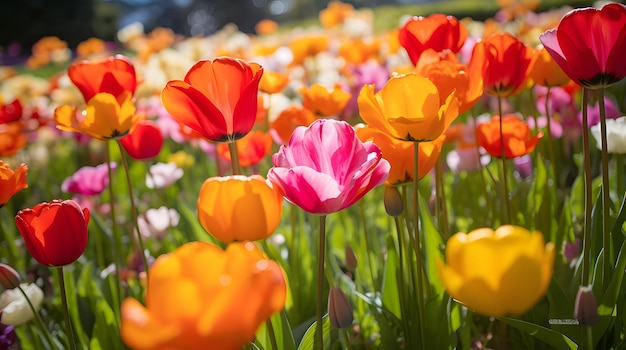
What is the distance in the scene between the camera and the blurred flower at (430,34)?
4.16ft

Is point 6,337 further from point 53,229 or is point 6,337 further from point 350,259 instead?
point 350,259

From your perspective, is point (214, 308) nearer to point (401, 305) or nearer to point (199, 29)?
point (401, 305)

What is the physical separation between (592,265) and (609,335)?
0.13m

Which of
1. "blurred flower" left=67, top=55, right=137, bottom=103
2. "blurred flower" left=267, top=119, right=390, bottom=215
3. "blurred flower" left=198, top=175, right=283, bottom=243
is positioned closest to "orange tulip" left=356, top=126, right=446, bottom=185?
"blurred flower" left=267, top=119, right=390, bottom=215

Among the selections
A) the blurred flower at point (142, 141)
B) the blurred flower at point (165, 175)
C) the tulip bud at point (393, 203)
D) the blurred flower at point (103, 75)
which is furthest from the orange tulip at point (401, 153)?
the blurred flower at point (165, 175)

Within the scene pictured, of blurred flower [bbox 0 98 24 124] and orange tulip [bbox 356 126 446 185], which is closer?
orange tulip [bbox 356 126 446 185]

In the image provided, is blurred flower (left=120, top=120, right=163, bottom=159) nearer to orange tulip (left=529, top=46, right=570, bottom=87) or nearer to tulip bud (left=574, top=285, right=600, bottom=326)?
orange tulip (left=529, top=46, right=570, bottom=87)

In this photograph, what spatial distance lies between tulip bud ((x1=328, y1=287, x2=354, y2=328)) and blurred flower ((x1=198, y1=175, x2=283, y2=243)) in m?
0.17

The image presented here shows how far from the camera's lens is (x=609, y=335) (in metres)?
1.12

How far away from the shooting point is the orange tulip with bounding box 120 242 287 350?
20.3 inches

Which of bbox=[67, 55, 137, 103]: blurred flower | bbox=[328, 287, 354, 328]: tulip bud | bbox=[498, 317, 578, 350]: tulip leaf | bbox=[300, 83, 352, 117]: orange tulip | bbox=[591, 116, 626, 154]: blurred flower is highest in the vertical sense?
bbox=[67, 55, 137, 103]: blurred flower

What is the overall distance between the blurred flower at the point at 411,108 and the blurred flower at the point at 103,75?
58 centimetres

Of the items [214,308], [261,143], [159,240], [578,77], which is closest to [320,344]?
[214,308]

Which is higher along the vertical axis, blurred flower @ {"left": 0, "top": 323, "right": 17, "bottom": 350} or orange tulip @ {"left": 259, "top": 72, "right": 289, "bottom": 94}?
orange tulip @ {"left": 259, "top": 72, "right": 289, "bottom": 94}
